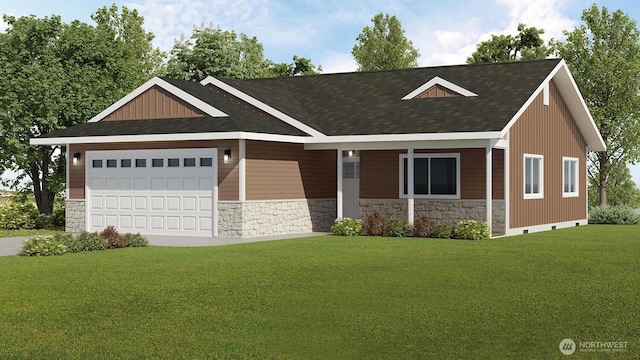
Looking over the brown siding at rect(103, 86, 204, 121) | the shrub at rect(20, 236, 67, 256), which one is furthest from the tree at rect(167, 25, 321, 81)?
the shrub at rect(20, 236, 67, 256)

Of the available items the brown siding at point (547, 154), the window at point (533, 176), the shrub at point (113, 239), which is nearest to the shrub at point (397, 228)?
the brown siding at point (547, 154)

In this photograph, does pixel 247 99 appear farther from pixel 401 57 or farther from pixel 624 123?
pixel 401 57

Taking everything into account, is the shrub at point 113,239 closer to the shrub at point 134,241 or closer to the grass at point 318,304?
the shrub at point 134,241

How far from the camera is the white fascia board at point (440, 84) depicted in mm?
26547

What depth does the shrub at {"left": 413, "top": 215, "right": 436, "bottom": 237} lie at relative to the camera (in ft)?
78.2

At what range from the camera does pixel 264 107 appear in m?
26.7

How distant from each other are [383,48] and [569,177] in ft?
89.6

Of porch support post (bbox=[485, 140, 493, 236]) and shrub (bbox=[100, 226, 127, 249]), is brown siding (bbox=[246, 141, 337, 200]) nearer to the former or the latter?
shrub (bbox=[100, 226, 127, 249])

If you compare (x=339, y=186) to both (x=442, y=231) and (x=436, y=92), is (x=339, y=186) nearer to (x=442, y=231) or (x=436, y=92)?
(x=442, y=231)

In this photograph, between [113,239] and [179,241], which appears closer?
[113,239]

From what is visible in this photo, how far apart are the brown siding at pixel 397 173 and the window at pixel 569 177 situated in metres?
5.80

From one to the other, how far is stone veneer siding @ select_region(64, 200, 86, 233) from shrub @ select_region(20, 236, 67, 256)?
7.49 metres

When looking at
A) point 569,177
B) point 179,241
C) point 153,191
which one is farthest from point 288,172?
point 569,177

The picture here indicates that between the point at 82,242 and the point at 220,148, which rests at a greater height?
the point at 220,148
